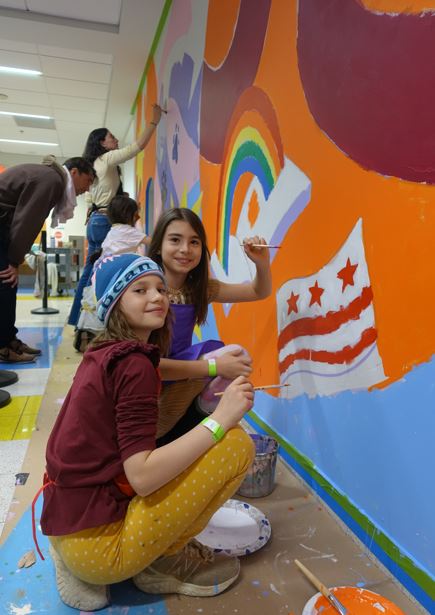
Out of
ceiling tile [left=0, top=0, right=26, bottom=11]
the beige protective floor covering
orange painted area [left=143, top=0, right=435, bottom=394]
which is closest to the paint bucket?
the beige protective floor covering

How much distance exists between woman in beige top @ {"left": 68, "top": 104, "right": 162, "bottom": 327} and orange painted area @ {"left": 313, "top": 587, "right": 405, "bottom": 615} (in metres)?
2.78

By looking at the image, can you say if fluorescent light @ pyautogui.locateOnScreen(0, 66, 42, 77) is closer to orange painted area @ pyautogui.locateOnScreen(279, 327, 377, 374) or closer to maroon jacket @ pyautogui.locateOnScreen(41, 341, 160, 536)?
orange painted area @ pyautogui.locateOnScreen(279, 327, 377, 374)

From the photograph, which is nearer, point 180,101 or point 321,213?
point 321,213

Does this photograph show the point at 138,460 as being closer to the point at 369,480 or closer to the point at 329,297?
the point at 369,480

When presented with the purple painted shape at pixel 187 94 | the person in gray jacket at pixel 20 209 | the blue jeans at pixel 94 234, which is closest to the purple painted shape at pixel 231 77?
the purple painted shape at pixel 187 94

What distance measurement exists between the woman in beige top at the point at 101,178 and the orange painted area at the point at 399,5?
2.61 meters

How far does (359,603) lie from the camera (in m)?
0.87

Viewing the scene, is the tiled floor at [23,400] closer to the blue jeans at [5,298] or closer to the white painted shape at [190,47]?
the blue jeans at [5,298]

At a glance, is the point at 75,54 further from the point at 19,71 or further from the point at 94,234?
the point at 94,234

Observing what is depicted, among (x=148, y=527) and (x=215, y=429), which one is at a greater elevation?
(x=215, y=429)

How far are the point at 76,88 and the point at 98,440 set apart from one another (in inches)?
208

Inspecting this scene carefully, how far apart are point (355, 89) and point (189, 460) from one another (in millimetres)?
919

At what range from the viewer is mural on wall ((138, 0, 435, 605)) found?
91 cm

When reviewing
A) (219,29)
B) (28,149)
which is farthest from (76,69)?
(28,149)
